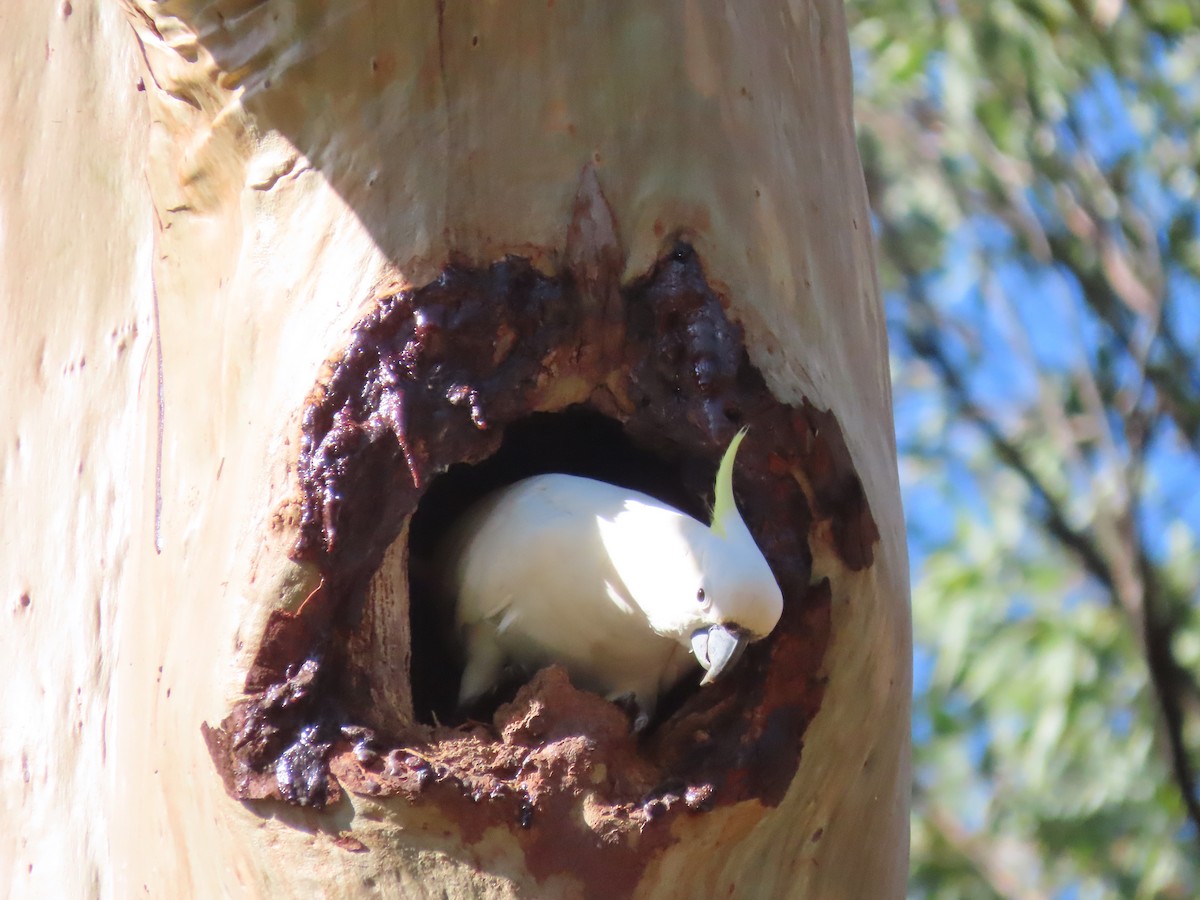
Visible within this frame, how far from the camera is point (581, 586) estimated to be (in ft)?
6.72

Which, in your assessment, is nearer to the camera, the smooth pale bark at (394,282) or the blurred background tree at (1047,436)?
the smooth pale bark at (394,282)

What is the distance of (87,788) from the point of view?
1964 mm

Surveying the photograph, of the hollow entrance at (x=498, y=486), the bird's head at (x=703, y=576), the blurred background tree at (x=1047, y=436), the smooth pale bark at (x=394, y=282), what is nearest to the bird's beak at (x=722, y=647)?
the bird's head at (x=703, y=576)

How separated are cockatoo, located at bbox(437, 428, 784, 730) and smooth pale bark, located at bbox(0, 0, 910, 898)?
0.28 metres

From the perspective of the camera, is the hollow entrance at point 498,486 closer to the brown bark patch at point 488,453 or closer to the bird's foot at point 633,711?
the bird's foot at point 633,711

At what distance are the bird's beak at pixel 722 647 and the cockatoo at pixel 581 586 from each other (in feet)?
0.14

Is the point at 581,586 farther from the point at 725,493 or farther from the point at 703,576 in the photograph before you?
the point at 725,493

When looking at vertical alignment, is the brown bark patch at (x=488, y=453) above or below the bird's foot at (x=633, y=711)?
above

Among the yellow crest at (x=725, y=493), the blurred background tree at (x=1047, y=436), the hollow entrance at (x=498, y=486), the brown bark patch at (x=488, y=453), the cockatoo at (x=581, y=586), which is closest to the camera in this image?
the brown bark patch at (x=488, y=453)

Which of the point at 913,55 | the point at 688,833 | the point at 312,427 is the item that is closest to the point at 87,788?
the point at 312,427

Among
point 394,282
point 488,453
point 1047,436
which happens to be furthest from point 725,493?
point 1047,436

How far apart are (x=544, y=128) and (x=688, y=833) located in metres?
0.84

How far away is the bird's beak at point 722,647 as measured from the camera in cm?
174

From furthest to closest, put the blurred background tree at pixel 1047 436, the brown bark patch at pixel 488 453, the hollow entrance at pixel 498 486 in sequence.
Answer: the blurred background tree at pixel 1047 436, the hollow entrance at pixel 498 486, the brown bark patch at pixel 488 453
